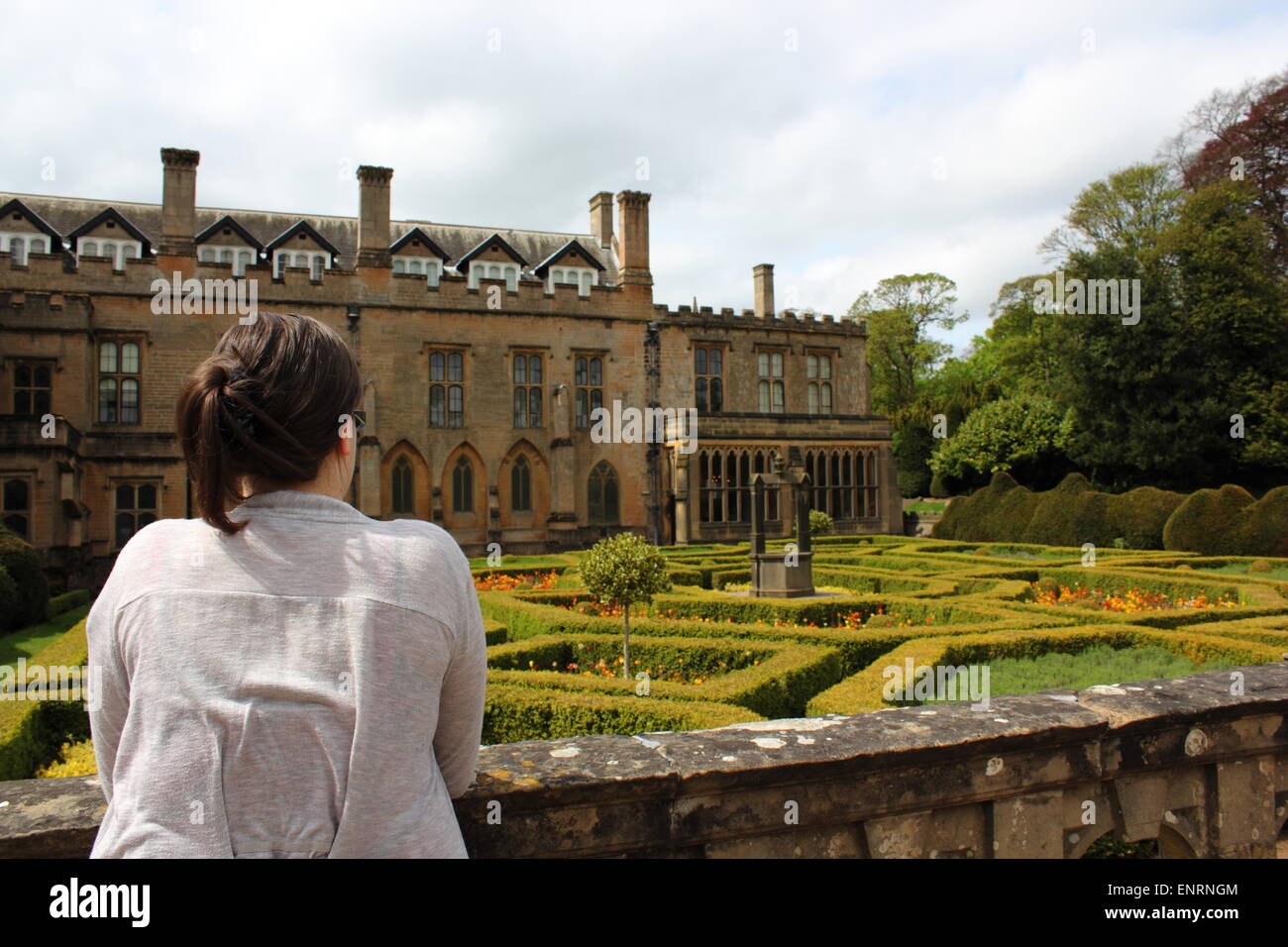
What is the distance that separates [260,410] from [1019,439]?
115 feet

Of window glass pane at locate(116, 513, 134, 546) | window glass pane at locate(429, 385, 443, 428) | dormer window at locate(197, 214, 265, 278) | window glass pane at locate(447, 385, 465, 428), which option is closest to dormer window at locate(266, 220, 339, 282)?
dormer window at locate(197, 214, 265, 278)

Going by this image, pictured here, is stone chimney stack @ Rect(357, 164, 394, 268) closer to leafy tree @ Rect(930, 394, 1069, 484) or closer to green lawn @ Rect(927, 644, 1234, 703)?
leafy tree @ Rect(930, 394, 1069, 484)

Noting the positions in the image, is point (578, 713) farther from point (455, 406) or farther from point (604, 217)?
point (604, 217)

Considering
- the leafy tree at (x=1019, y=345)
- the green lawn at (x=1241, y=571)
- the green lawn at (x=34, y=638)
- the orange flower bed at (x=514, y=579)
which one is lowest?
the green lawn at (x=34, y=638)

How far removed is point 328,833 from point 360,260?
27.5 metres

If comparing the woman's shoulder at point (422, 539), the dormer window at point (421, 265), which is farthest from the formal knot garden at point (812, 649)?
the dormer window at point (421, 265)

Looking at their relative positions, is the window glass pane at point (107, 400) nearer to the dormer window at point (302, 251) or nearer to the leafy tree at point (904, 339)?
the dormer window at point (302, 251)

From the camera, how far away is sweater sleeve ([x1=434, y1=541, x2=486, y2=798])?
175 cm

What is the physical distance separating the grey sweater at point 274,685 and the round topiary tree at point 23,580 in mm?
14099

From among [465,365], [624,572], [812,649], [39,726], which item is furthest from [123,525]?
[812,649]

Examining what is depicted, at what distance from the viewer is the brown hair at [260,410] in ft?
5.63

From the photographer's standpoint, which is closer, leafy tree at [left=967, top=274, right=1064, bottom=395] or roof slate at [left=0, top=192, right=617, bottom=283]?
roof slate at [left=0, top=192, right=617, bottom=283]

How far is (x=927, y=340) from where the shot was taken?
52.6 metres

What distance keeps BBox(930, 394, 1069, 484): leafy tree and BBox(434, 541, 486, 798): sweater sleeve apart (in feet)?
111
